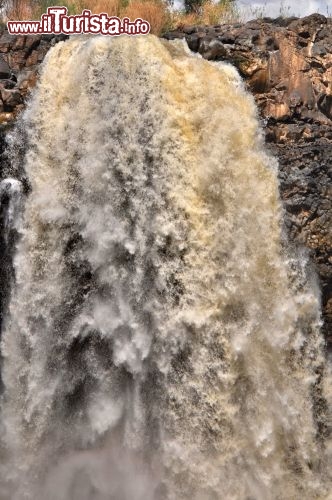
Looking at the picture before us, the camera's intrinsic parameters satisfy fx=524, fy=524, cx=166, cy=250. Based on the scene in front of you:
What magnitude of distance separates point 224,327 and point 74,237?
1658 millimetres

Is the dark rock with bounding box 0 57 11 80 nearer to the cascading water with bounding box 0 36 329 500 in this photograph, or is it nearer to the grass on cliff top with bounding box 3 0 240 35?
the cascading water with bounding box 0 36 329 500

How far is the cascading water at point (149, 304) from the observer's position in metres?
4.81

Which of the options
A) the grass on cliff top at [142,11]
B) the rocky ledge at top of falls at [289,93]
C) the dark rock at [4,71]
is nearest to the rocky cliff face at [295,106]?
the rocky ledge at top of falls at [289,93]

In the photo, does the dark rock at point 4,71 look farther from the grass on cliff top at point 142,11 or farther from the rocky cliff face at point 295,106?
the rocky cliff face at point 295,106

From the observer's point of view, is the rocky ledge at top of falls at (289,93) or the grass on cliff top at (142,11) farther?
the grass on cliff top at (142,11)

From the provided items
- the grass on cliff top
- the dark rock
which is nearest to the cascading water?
the dark rock

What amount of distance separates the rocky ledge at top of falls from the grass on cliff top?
1.22ft

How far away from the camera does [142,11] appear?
6090mm

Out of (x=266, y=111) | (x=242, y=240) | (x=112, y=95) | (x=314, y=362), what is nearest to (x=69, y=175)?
(x=112, y=95)

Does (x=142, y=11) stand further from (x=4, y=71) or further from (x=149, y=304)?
(x=149, y=304)

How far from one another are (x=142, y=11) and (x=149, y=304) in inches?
138

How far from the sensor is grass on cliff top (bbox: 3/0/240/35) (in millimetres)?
6078

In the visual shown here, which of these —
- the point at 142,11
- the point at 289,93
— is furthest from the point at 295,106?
the point at 142,11

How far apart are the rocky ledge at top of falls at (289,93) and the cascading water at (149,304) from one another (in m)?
0.40
